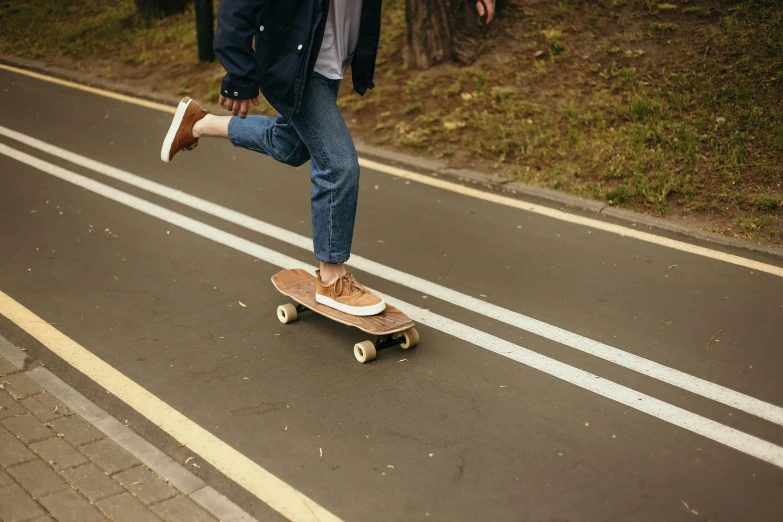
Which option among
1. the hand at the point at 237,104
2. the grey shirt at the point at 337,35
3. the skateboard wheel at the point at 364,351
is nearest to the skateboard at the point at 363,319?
the skateboard wheel at the point at 364,351

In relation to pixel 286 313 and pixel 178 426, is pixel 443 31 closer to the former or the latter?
pixel 286 313

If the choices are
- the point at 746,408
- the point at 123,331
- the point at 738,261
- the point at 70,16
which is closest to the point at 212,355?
the point at 123,331

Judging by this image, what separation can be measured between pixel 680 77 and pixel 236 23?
5.42 m

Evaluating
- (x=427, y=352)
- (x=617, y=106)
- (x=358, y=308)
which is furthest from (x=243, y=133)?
(x=617, y=106)

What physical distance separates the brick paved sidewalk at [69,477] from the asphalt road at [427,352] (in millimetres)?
210

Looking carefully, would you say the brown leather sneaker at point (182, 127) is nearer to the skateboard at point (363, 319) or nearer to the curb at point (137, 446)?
the skateboard at point (363, 319)

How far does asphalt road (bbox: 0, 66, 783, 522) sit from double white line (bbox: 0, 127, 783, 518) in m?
0.05

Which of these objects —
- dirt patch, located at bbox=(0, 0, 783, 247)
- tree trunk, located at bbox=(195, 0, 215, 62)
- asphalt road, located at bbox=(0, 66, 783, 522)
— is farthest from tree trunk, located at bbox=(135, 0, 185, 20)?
asphalt road, located at bbox=(0, 66, 783, 522)

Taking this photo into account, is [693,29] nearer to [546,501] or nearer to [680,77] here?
[680,77]

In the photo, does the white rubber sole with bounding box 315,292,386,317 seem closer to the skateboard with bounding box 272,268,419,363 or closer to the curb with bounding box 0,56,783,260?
the skateboard with bounding box 272,268,419,363

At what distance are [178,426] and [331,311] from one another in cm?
111

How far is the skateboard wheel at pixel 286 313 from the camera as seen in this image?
4.93 metres

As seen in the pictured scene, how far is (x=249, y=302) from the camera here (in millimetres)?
5230

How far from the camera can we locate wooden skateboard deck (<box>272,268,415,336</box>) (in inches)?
177
